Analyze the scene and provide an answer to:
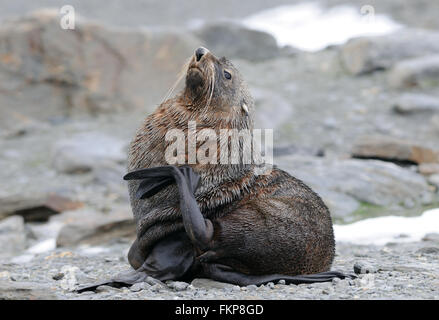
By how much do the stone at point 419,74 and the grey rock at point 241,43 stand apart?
9.83 feet

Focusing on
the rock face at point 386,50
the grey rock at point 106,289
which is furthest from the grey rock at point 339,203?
the rock face at point 386,50

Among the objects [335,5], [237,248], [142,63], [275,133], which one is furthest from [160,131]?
[335,5]

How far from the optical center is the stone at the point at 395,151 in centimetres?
954

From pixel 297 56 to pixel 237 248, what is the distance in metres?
9.95

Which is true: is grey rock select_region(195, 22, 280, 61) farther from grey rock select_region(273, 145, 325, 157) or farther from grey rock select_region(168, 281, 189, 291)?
grey rock select_region(168, 281, 189, 291)

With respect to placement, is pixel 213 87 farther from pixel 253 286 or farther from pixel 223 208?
pixel 253 286

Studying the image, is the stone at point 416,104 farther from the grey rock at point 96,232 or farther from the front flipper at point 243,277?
the front flipper at point 243,277

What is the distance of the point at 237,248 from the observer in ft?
15.5

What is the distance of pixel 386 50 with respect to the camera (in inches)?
508

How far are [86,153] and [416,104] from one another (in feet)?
16.0

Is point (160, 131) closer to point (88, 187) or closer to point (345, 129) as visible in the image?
point (88, 187)

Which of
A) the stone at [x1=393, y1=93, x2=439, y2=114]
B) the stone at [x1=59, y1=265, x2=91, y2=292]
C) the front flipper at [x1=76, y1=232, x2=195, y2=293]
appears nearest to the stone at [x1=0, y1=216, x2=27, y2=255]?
the stone at [x1=59, y1=265, x2=91, y2=292]

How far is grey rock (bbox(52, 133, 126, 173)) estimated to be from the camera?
10438 millimetres

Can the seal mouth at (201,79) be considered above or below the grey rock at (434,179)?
above
